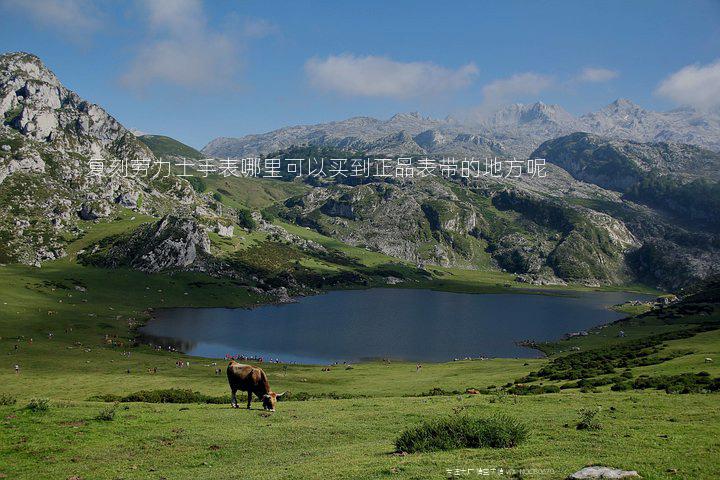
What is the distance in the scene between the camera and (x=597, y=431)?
78.0ft

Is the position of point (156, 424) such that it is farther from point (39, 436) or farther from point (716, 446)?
point (716, 446)

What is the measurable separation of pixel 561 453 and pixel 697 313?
16208 centimetres

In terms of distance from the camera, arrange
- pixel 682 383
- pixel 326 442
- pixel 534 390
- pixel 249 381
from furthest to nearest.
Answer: pixel 534 390
pixel 682 383
pixel 249 381
pixel 326 442

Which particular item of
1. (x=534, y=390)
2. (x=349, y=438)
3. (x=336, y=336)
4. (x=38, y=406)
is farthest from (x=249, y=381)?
(x=336, y=336)

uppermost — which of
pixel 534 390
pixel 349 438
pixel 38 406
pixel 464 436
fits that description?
pixel 464 436

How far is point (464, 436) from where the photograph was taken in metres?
21.5

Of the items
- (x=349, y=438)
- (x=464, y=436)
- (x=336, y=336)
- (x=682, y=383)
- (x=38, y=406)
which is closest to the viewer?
(x=464, y=436)

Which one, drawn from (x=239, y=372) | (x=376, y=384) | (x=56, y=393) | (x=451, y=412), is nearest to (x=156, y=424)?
(x=239, y=372)

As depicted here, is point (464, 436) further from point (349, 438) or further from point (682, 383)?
point (682, 383)

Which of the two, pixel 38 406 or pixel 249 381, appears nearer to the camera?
pixel 38 406

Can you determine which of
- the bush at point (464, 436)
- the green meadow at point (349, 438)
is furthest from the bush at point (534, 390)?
the bush at point (464, 436)

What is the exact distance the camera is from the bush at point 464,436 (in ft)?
69.4

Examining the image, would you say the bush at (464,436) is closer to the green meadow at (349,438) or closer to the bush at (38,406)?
the green meadow at (349,438)

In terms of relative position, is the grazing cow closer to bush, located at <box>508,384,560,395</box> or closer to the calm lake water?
bush, located at <box>508,384,560,395</box>
